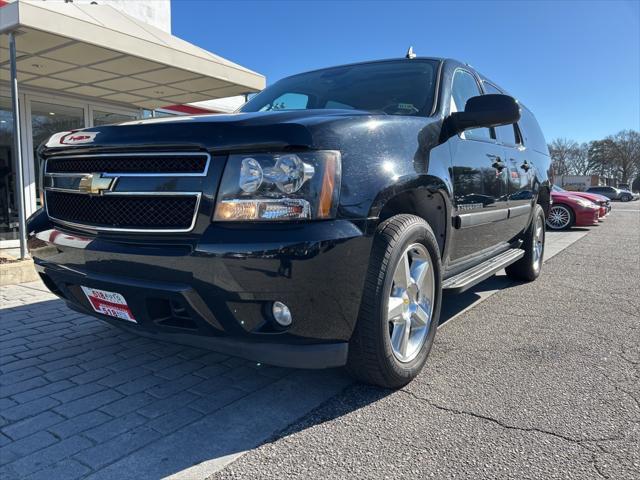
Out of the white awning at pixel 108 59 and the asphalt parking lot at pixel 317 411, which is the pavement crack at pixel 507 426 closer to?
the asphalt parking lot at pixel 317 411

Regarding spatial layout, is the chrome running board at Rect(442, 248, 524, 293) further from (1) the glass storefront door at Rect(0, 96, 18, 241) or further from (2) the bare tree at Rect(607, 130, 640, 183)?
(2) the bare tree at Rect(607, 130, 640, 183)

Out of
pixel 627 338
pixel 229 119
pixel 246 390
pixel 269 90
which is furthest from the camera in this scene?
pixel 269 90

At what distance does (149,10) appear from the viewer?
12.7 m

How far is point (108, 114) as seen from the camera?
10.5 metres

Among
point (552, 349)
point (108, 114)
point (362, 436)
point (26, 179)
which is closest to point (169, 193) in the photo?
point (362, 436)

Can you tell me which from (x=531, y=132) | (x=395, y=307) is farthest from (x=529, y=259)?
(x=395, y=307)

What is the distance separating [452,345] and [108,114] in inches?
375

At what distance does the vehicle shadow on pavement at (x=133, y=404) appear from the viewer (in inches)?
81.4

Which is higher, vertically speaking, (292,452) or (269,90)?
(269,90)

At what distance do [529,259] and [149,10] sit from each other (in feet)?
37.8

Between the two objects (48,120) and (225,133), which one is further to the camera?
(48,120)

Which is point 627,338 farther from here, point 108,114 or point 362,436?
point 108,114

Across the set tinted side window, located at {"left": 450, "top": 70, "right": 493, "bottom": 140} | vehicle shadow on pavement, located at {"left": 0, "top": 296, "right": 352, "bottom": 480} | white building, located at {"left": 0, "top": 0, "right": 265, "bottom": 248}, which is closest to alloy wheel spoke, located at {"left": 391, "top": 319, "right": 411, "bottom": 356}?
vehicle shadow on pavement, located at {"left": 0, "top": 296, "right": 352, "bottom": 480}

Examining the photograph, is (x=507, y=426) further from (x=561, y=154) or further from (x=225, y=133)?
(x=561, y=154)
